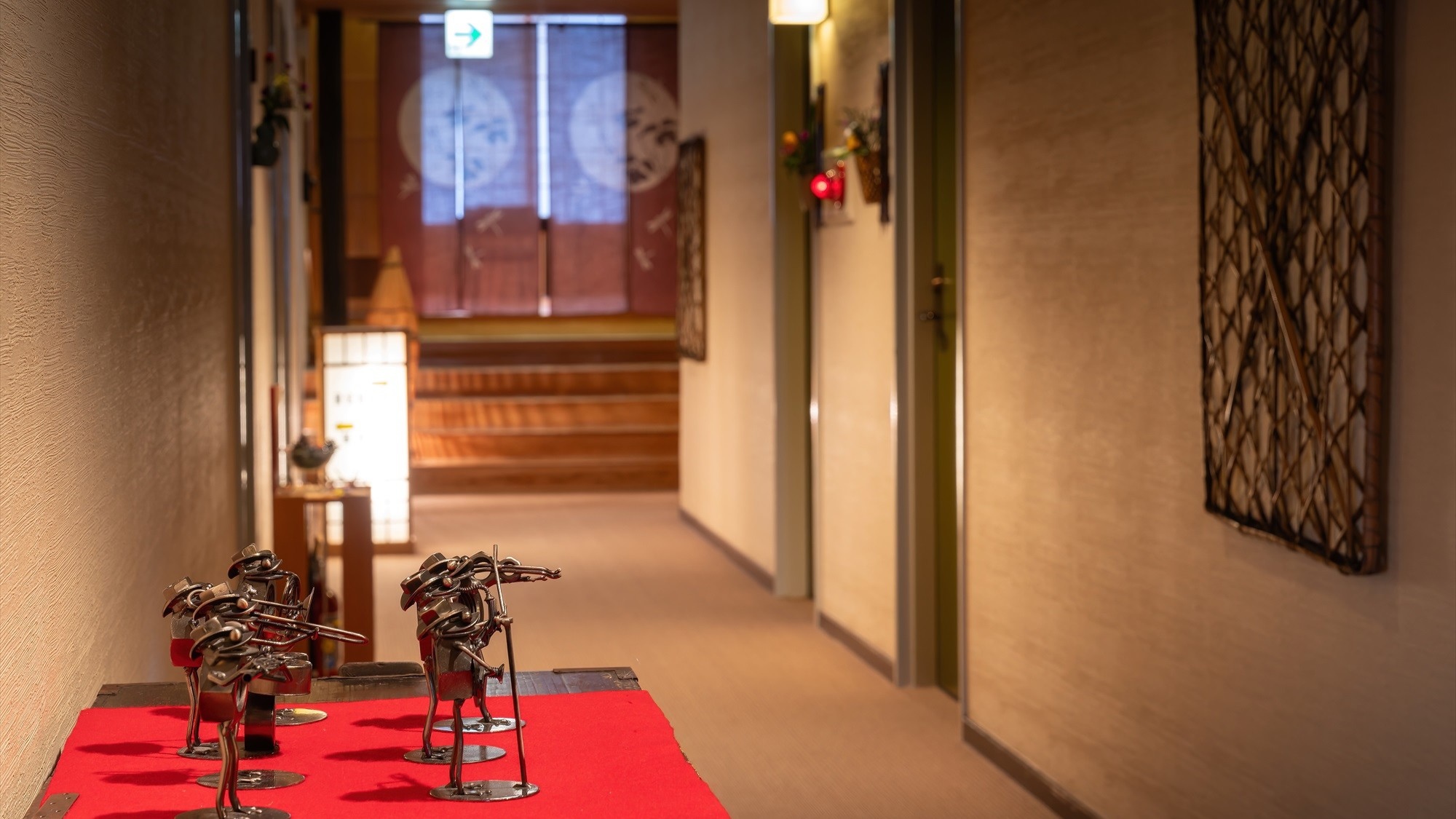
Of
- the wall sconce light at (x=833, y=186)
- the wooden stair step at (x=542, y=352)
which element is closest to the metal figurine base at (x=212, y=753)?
the wall sconce light at (x=833, y=186)

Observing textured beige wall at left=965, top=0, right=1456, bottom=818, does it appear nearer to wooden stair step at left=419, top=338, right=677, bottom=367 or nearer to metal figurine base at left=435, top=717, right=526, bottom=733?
metal figurine base at left=435, top=717, right=526, bottom=733

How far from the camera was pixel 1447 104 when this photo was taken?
A: 2281 mm

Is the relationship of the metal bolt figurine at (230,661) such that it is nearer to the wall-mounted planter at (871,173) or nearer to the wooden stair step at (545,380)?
the wall-mounted planter at (871,173)

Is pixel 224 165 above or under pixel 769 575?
above

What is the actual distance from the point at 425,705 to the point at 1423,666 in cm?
155

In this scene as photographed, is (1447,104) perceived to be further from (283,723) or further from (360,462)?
(360,462)

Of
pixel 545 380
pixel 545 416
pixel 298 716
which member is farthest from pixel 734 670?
pixel 545 380

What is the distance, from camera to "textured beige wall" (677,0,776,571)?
7.06 metres

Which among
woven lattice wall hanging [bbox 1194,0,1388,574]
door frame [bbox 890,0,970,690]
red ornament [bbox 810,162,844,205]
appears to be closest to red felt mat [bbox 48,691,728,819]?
woven lattice wall hanging [bbox 1194,0,1388,574]

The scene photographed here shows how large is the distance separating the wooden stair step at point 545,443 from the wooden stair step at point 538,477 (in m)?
0.26

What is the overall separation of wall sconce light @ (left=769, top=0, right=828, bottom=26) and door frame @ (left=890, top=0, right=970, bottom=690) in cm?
91

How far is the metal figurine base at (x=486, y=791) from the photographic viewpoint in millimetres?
1518

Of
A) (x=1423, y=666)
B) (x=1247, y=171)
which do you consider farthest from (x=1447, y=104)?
(x=1423, y=666)

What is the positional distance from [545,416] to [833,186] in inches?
244
